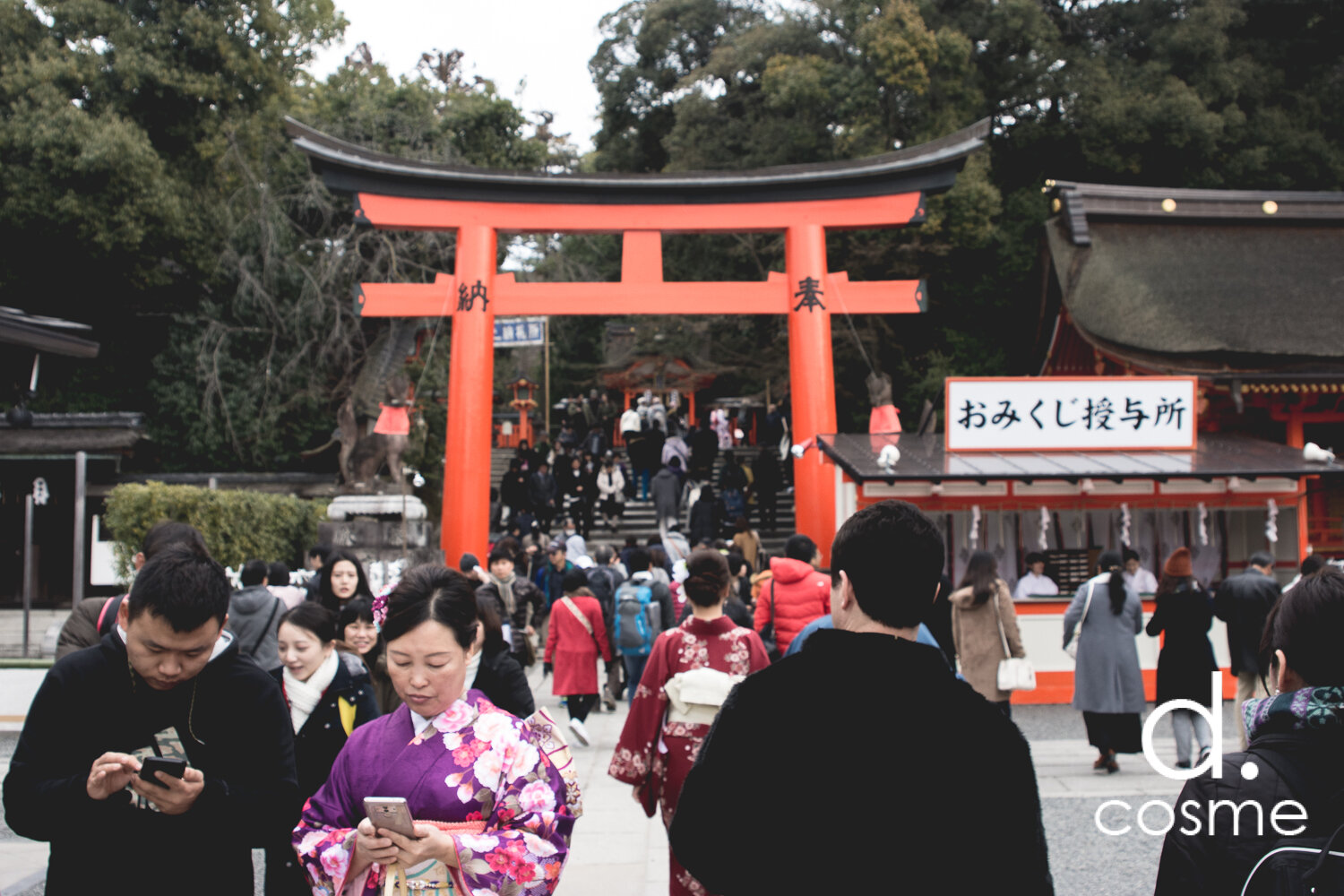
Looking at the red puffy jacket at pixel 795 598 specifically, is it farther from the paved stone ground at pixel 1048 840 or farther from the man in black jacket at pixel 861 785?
the man in black jacket at pixel 861 785

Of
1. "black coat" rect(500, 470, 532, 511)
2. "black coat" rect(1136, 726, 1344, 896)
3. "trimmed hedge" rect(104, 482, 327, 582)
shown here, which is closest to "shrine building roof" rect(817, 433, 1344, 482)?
"black coat" rect(500, 470, 532, 511)

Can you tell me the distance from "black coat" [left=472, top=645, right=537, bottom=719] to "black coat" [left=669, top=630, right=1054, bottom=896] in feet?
6.52

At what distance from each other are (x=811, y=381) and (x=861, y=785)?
450 inches

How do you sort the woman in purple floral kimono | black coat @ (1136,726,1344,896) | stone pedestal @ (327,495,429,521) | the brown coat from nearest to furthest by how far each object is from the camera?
black coat @ (1136,726,1344,896), the woman in purple floral kimono, the brown coat, stone pedestal @ (327,495,429,521)

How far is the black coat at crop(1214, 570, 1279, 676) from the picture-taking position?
6445 mm

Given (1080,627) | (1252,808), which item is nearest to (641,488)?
(1080,627)

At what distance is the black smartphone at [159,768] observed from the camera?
6.93ft

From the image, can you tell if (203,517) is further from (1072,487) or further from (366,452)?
(1072,487)

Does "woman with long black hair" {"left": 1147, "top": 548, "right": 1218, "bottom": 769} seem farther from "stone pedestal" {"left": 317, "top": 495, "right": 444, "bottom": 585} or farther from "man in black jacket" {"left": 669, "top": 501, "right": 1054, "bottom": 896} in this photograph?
"stone pedestal" {"left": 317, "top": 495, "right": 444, "bottom": 585}

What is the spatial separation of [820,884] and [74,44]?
65.5 ft

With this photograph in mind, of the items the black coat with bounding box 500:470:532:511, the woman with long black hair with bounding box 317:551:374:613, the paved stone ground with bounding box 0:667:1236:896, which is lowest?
the paved stone ground with bounding box 0:667:1236:896

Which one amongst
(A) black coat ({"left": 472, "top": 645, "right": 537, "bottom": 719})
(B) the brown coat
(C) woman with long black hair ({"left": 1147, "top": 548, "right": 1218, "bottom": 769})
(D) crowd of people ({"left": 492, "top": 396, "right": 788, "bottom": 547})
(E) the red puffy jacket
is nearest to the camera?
(A) black coat ({"left": 472, "top": 645, "right": 537, "bottom": 719})

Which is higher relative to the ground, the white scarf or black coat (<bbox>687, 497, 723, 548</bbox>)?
black coat (<bbox>687, 497, 723, 548</bbox>)

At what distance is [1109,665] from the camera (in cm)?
662
